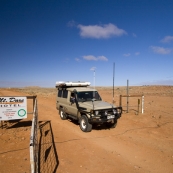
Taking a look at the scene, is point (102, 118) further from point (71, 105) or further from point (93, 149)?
point (71, 105)

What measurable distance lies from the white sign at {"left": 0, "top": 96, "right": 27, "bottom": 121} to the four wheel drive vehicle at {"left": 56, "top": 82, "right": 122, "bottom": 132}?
2713 millimetres

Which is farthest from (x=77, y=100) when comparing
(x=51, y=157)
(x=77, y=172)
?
(x=77, y=172)

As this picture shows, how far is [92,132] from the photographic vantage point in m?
8.74

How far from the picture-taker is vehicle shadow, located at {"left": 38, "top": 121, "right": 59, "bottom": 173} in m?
5.16

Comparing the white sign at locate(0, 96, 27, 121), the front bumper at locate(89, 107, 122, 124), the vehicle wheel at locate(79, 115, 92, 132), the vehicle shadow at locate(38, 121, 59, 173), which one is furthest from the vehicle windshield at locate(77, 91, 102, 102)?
the white sign at locate(0, 96, 27, 121)

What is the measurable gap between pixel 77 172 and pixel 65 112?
6272mm

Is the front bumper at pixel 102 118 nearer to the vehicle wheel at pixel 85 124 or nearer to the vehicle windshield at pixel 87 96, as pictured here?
the vehicle wheel at pixel 85 124

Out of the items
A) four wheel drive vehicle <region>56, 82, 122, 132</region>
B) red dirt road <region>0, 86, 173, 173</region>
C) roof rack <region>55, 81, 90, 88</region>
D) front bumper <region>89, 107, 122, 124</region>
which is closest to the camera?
red dirt road <region>0, 86, 173, 173</region>

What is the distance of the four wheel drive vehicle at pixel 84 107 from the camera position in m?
8.55

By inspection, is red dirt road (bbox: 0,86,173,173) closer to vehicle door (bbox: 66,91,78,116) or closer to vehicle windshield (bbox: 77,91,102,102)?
vehicle door (bbox: 66,91,78,116)

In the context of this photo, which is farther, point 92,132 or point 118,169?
point 92,132

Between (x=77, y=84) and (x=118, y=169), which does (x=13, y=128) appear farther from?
(x=118, y=169)

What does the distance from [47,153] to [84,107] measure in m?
3.27

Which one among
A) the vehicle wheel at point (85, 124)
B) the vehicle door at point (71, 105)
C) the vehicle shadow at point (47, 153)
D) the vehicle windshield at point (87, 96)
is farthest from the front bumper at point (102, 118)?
the vehicle shadow at point (47, 153)
